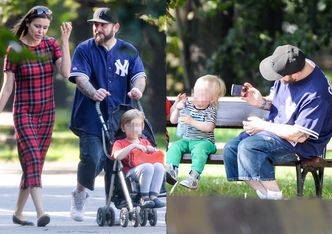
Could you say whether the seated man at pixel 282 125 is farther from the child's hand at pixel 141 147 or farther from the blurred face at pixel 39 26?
the blurred face at pixel 39 26

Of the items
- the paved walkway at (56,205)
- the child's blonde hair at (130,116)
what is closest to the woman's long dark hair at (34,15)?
the child's blonde hair at (130,116)

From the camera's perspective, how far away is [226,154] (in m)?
5.55

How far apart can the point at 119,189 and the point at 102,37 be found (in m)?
0.79

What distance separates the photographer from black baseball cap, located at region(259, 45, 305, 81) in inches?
214

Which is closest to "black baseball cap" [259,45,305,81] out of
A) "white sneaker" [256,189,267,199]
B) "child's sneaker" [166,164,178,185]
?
"white sneaker" [256,189,267,199]

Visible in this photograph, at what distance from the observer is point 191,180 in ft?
18.4

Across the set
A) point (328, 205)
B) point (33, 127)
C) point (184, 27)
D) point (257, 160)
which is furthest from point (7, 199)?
point (184, 27)

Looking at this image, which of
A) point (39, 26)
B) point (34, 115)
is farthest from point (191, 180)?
point (39, 26)

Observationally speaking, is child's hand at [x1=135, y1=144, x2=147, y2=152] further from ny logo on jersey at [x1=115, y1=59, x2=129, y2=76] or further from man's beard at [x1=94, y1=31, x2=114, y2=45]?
man's beard at [x1=94, y1=31, x2=114, y2=45]

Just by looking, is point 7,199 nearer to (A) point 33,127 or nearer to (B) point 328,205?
(A) point 33,127

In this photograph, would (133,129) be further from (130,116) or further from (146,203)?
(146,203)

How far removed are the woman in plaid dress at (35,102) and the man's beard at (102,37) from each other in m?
0.15

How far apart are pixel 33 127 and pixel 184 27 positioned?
7.52m

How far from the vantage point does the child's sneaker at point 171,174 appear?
5508 mm
